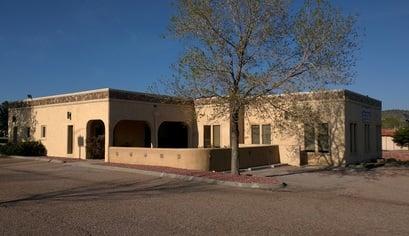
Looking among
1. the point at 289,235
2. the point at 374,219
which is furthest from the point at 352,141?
the point at 289,235

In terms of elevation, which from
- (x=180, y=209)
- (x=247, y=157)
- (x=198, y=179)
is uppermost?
(x=247, y=157)

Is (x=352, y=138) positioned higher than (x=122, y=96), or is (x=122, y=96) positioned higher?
(x=122, y=96)

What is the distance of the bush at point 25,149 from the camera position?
2984 centimetres

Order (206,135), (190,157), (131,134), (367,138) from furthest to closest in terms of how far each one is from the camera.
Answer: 1. (206,135)
2. (131,134)
3. (367,138)
4. (190,157)

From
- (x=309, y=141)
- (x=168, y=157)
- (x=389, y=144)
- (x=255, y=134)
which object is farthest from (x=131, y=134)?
(x=389, y=144)

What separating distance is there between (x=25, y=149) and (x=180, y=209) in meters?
21.5

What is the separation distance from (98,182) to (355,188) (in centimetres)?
945

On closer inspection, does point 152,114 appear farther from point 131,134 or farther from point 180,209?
point 180,209

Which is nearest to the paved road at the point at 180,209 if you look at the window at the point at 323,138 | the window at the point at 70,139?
the window at the point at 323,138

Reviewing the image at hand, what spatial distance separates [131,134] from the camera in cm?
3222

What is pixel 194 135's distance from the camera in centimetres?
3309

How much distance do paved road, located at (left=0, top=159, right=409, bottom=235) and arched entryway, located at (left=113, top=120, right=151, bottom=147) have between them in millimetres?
13408

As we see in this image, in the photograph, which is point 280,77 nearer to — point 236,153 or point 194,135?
point 236,153

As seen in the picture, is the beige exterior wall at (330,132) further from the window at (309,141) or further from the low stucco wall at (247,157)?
the low stucco wall at (247,157)
